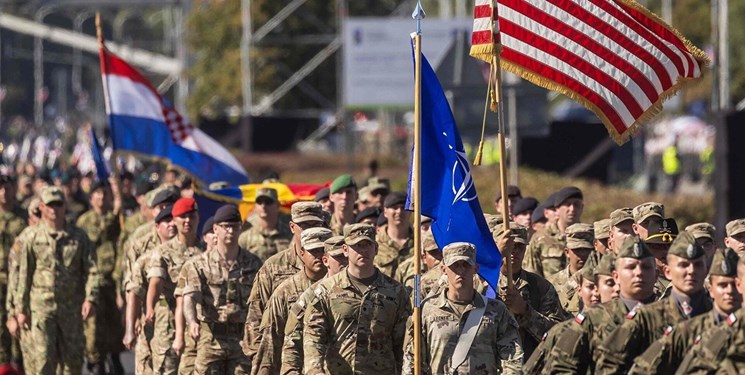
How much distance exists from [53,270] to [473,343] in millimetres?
7312

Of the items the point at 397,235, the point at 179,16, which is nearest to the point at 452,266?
the point at 397,235

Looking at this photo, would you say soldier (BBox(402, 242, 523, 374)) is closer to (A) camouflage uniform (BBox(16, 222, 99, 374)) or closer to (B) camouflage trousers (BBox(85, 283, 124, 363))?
(A) camouflage uniform (BBox(16, 222, 99, 374))

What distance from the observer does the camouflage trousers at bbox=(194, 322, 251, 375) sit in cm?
1486

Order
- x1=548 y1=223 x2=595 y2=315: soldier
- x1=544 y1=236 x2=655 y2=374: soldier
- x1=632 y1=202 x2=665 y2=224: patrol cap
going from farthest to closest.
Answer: x1=548 y1=223 x2=595 y2=315: soldier
x1=632 y1=202 x2=665 y2=224: patrol cap
x1=544 y1=236 x2=655 y2=374: soldier

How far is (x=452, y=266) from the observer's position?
37.8ft

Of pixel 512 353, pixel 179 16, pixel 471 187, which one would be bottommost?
pixel 512 353

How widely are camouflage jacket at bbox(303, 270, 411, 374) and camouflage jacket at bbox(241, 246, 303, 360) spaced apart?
139 centimetres

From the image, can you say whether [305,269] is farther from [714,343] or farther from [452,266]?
[714,343]

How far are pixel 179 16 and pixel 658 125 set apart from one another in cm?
1277

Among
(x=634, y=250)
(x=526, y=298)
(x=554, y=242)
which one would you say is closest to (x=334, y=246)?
(x=526, y=298)

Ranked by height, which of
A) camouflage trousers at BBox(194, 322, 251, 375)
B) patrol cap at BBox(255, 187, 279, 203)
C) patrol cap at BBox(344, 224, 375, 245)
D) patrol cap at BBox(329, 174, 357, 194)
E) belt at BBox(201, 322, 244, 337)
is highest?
patrol cap at BBox(329, 174, 357, 194)

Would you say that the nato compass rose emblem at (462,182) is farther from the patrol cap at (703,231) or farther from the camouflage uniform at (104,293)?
the camouflage uniform at (104,293)

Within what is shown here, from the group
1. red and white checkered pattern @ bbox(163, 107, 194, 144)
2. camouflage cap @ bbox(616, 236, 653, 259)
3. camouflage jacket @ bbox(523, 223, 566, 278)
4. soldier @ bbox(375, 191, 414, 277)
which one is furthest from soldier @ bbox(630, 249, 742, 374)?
red and white checkered pattern @ bbox(163, 107, 194, 144)

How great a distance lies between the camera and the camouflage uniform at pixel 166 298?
15.7m
